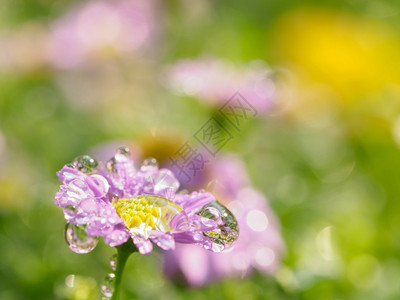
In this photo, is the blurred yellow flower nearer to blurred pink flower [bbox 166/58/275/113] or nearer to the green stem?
blurred pink flower [bbox 166/58/275/113]

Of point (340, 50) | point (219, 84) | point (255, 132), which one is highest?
point (340, 50)

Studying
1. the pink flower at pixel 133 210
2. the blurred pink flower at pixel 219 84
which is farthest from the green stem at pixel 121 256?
the blurred pink flower at pixel 219 84

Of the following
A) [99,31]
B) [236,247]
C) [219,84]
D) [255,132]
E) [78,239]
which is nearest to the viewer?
[78,239]

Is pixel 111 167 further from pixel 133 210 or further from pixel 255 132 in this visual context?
pixel 255 132

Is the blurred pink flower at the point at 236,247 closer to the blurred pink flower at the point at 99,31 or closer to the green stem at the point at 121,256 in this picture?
the green stem at the point at 121,256

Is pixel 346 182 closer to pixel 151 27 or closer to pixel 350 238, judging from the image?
pixel 350 238

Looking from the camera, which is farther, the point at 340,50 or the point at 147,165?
the point at 340,50

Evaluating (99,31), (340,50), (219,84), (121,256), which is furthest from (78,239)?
(340,50)

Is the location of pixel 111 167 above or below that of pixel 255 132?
below
